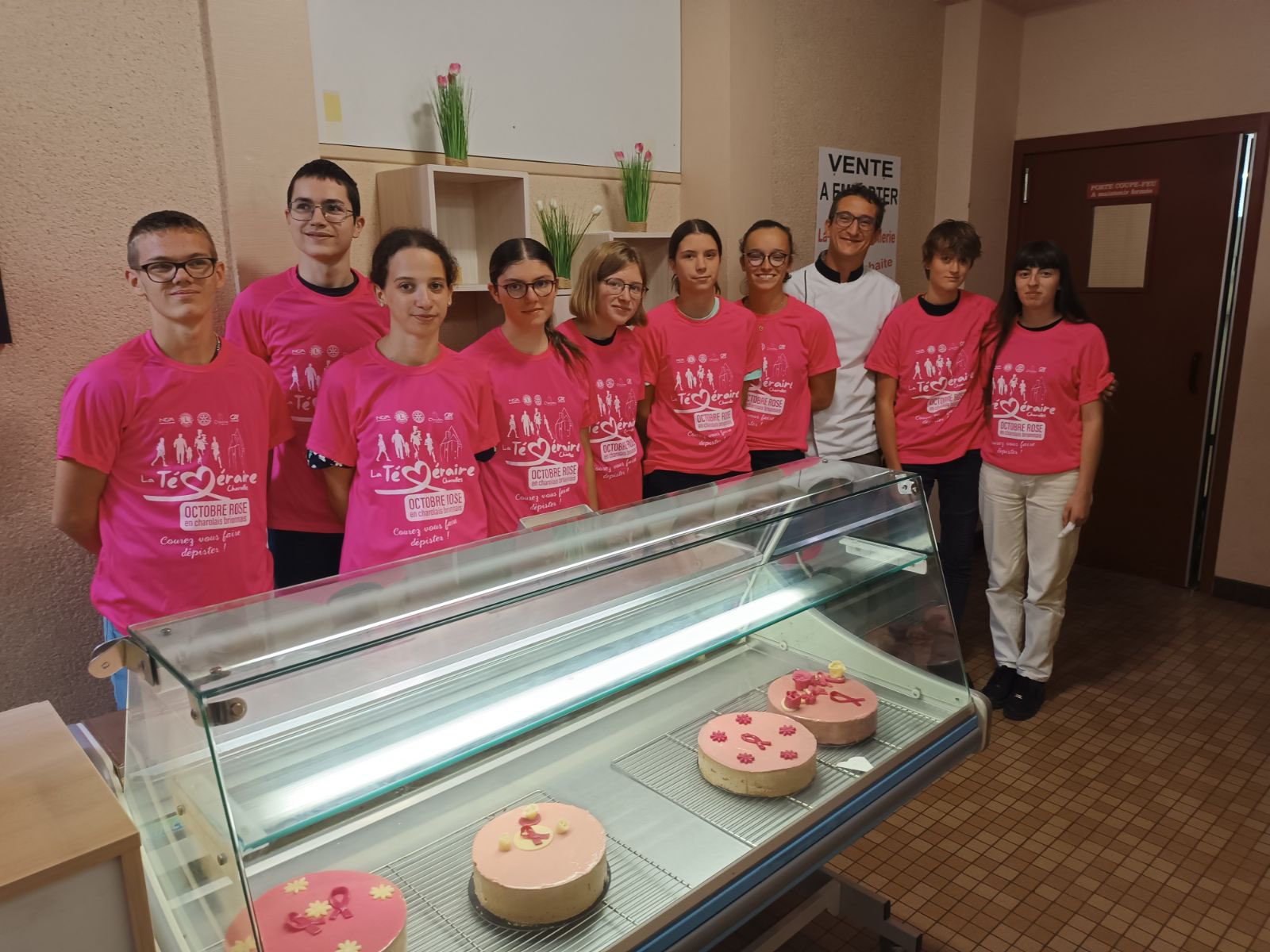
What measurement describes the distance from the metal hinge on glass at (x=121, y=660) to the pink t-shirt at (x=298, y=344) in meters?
1.23

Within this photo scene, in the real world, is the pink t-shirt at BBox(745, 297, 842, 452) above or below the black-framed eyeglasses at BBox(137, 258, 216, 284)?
below

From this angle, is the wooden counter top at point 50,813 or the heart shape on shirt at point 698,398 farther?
the heart shape on shirt at point 698,398

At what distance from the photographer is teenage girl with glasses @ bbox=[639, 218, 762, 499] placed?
2902 millimetres

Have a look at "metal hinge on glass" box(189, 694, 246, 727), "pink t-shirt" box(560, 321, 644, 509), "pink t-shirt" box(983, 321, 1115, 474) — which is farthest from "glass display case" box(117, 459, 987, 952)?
"pink t-shirt" box(983, 321, 1115, 474)

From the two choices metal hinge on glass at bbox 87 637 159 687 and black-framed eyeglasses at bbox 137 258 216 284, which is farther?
black-framed eyeglasses at bbox 137 258 216 284

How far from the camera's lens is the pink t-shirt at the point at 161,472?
1908 mm

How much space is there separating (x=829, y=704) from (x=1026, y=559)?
2025 millimetres

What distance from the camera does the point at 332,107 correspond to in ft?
8.90

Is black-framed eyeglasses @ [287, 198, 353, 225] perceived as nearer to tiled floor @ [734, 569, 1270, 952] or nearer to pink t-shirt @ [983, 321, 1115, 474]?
tiled floor @ [734, 569, 1270, 952]

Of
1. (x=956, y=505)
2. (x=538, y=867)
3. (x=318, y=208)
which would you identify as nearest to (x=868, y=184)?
(x=956, y=505)

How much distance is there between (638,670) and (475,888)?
16.0 inches

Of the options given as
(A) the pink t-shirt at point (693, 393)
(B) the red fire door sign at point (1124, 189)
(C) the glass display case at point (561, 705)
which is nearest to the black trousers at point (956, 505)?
(A) the pink t-shirt at point (693, 393)

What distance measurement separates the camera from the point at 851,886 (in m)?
2.15

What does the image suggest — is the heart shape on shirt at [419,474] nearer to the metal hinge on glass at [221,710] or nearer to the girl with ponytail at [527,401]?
the girl with ponytail at [527,401]
